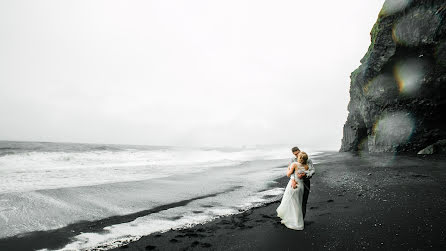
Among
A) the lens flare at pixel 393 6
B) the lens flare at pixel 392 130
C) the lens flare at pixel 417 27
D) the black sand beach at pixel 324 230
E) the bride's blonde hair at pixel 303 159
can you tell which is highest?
the lens flare at pixel 393 6

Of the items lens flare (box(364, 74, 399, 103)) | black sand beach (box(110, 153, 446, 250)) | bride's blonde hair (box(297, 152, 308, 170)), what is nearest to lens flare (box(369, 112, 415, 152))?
lens flare (box(364, 74, 399, 103))

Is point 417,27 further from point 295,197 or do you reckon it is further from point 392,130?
point 295,197

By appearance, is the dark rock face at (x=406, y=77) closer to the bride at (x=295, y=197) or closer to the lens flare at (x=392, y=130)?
the lens flare at (x=392, y=130)

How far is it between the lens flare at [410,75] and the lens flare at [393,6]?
16.4 feet

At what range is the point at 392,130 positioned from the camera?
91.6 feet

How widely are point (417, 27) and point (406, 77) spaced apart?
494 cm

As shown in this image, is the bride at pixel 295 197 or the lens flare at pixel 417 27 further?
the lens flare at pixel 417 27

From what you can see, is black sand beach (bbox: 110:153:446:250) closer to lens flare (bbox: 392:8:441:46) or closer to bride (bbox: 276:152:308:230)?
bride (bbox: 276:152:308:230)

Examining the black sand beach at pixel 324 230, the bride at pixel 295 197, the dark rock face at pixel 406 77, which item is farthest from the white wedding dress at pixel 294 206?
the dark rock face at pixel 406 77

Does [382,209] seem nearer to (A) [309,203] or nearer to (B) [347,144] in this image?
(A) [309,203]

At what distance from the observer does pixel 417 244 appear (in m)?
5.01

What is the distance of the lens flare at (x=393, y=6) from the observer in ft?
77.7

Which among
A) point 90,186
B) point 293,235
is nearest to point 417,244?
point 293,235

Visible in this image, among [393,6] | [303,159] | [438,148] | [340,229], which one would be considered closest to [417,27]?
[393,6]
